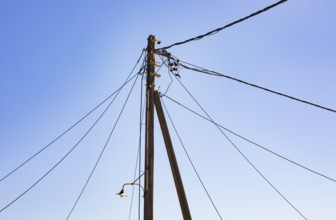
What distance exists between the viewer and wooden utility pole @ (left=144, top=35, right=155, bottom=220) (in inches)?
318

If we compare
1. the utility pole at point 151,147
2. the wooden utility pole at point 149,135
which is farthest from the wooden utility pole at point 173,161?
the wooden utility pole at point 149,135

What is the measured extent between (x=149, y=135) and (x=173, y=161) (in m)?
1.05

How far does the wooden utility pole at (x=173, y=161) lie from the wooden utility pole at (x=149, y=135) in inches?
8.4

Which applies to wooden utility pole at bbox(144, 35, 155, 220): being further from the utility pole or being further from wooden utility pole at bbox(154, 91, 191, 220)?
→ wooden utility pole at bbox(154, 91, 191, 220)

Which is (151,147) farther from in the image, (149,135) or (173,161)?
(173,161)

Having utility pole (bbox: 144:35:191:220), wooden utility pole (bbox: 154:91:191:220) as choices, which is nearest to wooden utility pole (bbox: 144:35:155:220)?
utility pole (bbox: 144:35:191:220)

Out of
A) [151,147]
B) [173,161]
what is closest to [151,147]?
[151,147]

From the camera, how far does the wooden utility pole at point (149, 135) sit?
8.07 meters

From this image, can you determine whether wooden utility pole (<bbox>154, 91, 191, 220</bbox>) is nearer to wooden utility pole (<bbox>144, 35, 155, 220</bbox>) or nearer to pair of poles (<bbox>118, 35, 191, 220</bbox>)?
pair of poles (<bbox>118, 35, 191, 220</bbox>)

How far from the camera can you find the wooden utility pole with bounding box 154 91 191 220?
7977mm

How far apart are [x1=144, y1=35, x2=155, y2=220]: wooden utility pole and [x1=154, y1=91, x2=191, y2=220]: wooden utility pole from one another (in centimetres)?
21

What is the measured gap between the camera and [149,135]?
351 inches

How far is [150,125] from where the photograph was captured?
9094 mm

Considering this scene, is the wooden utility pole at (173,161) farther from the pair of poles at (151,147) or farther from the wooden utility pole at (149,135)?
the wooden utility pole at (149,135)
